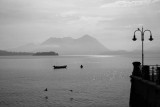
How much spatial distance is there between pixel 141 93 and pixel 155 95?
3761 mm

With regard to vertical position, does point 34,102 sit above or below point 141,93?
below

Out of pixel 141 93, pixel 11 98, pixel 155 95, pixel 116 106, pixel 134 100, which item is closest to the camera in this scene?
pixel 155 95

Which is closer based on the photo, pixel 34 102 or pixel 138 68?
pixel 138 68

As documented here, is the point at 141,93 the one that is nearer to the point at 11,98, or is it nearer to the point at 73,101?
the point at 73,101

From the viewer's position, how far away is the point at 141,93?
2052 centimetres

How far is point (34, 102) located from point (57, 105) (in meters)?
4.59

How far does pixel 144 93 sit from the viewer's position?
771 inches

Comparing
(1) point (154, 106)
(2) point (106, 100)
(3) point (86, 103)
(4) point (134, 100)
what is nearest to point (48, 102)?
(3) point (86, 103)

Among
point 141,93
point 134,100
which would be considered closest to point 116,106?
point 134,100

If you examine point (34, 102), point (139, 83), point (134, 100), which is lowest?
point (34, 102)

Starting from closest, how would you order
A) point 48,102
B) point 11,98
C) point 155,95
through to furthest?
point 155,95, point 48,102, point 11,98

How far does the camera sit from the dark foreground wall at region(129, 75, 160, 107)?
16758 mm

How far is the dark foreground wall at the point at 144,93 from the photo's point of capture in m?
16.8

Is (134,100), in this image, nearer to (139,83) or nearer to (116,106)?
(139,83)
